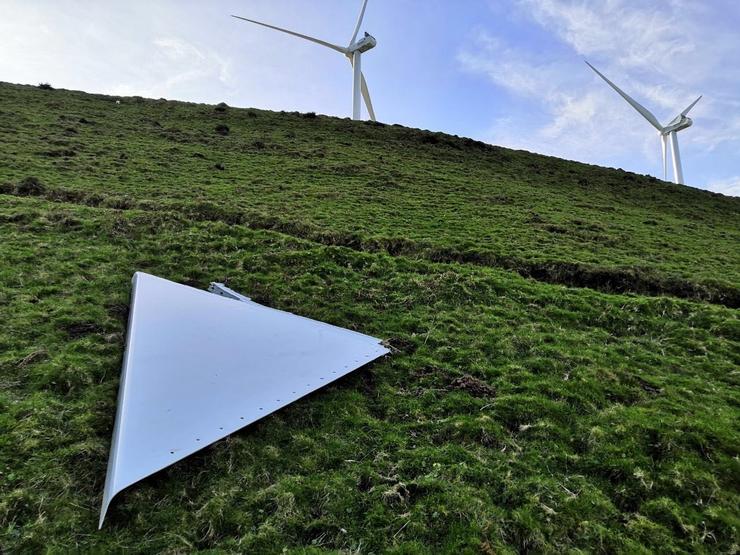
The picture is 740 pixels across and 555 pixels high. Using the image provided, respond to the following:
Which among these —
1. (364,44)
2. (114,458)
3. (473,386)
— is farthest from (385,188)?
(364,44)

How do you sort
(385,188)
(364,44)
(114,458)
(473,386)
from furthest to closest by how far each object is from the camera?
(364,44) → (385,188) → (473,386) → (114,458)

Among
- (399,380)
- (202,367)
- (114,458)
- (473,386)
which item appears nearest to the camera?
(114,458)

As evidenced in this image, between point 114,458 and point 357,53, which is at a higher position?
point 357,53

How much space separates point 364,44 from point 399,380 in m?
49.1

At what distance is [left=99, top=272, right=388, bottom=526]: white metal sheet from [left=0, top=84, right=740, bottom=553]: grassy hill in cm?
33

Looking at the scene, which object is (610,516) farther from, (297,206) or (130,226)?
(297,206)

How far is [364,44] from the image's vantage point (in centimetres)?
4825

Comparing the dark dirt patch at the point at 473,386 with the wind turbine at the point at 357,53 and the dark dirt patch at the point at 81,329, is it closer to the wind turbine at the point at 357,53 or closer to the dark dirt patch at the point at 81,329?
the dark dirt patch at the point at 81,329

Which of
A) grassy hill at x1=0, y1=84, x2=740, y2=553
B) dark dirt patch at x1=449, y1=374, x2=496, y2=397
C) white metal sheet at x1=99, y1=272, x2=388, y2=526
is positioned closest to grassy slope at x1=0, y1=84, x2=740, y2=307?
grassy hill at x1=0, y1=84, x2=740, y2=553

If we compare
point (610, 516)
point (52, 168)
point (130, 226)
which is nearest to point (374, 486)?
point (610, 516)

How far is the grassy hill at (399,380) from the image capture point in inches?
183

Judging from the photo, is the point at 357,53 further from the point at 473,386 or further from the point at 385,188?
the point at 473,386

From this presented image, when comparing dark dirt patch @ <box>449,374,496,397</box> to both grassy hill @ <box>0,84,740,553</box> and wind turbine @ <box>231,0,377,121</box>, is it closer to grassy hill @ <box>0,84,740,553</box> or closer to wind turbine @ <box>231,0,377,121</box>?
grassy hill @ <box>0,84,740,553</box>

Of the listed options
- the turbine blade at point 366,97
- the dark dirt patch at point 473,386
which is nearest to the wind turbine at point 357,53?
the turbine blade at point 366,97
